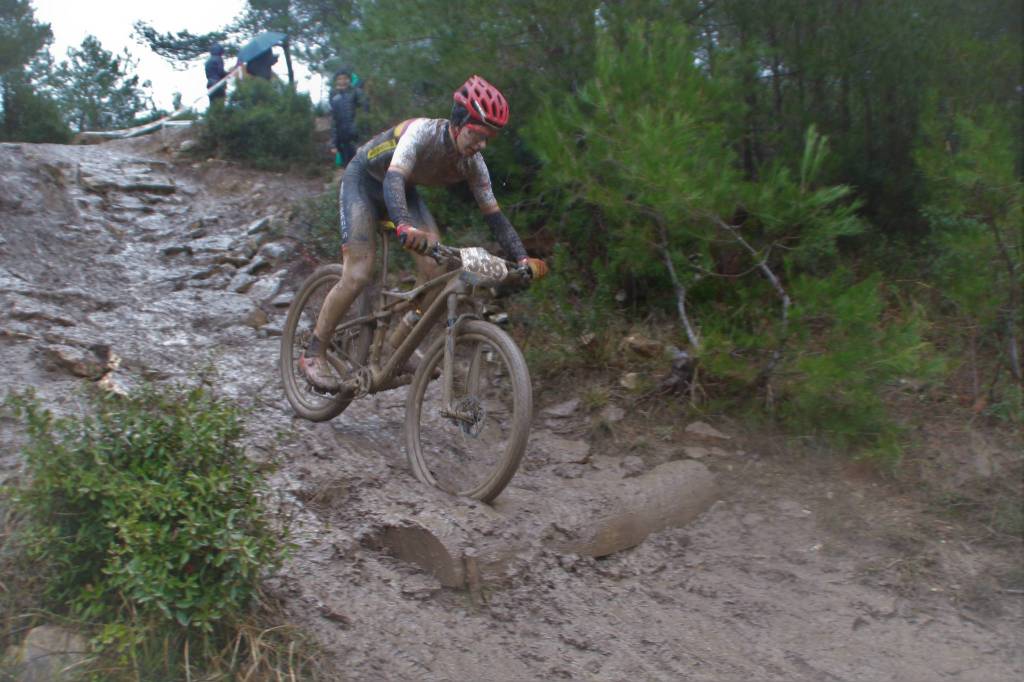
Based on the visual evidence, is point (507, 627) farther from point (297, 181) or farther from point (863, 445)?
point (297, 181)

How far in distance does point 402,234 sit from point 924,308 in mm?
3566

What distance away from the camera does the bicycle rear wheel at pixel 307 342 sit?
16.5 ft

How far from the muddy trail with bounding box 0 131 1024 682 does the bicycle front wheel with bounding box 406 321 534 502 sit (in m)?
0.17

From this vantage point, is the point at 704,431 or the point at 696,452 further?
the point at 704,431

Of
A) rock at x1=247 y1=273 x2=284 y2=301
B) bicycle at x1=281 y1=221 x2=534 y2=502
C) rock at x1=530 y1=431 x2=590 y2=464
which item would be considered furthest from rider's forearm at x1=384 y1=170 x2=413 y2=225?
rock at x1=247 y1=273 x2=284 y2=301

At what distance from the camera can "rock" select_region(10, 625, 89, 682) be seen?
278cm

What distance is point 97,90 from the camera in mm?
17859

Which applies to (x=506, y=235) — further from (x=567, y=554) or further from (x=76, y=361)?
(x=76, y=361)

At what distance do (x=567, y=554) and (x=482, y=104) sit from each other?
208 centimetres

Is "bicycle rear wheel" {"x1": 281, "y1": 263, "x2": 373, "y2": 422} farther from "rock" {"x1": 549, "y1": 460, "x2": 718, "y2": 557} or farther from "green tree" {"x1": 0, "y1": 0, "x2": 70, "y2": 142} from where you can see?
"green tree" {"x1": 0, "y1": 0, "x2": 70, "y2": 142}

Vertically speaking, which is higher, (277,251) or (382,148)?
(382,148)

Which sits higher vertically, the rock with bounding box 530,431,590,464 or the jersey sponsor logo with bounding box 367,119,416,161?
the jersey sponsor logo with bounding box 367,119,416,161

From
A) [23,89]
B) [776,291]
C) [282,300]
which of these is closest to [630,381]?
[776,291]

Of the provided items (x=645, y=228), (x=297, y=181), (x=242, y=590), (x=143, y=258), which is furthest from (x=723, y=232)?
(x=297, y=181)
